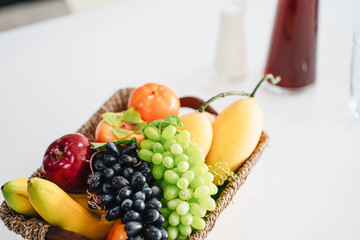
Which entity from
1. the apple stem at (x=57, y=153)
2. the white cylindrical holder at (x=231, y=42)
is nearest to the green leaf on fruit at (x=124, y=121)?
the apple stem at (x=57, y=153)

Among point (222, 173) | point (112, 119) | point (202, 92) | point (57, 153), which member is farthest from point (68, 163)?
point (202, 92)

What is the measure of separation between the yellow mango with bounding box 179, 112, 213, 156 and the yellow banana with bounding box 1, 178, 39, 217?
10.8 inches


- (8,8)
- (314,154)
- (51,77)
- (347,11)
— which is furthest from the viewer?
(8,8)

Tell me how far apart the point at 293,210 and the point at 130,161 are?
34cm

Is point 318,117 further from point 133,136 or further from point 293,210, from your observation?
point 133,136

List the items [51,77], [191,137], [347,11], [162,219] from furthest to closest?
[347,11], [51,77], [191,137], [162,219]

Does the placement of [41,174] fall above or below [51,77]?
below

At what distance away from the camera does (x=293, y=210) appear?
0.70 metres

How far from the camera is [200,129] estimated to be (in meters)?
0.63

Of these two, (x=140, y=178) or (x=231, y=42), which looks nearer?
(x=140, y=178)

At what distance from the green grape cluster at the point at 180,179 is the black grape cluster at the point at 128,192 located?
19 millimetres

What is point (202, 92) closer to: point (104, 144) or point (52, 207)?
point (104, 144)

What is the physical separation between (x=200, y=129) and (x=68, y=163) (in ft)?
0.74

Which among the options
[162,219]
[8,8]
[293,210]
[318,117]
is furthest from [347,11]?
[8,8]
